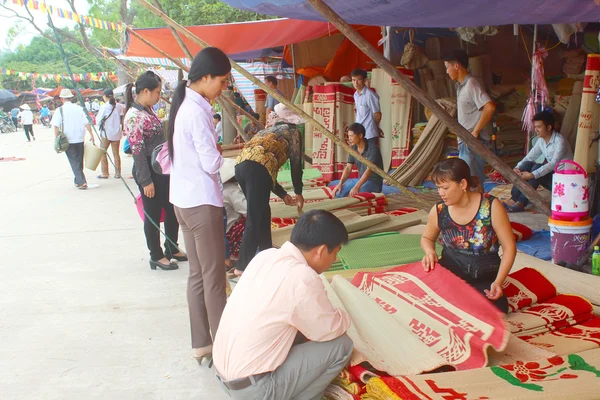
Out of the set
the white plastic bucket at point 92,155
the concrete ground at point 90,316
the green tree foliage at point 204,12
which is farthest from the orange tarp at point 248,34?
the green tree foliage at point 204,12

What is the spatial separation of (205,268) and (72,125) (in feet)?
23.7

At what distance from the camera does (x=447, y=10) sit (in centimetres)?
460

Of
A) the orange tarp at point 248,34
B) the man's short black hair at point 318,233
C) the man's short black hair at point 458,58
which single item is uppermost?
the orange tarp at point 248,34

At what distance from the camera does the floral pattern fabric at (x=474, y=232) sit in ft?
10.6

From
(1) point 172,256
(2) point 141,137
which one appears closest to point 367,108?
(1) point 172,256

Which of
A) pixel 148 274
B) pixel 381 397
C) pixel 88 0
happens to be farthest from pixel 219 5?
pixel 381 397

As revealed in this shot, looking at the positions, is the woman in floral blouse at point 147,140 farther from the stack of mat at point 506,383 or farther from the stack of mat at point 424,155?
the stack of mat at point 424,155

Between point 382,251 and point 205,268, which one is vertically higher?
point 205,268

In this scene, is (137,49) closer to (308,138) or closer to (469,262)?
(308,138)

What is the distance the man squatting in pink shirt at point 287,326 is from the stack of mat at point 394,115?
21.4 ft

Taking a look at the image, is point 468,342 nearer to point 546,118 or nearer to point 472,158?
point 472,158

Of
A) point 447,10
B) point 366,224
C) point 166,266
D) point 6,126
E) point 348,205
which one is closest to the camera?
point 447,10

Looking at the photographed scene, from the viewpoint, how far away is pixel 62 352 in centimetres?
366

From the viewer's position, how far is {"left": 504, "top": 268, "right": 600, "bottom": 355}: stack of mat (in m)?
2.90
